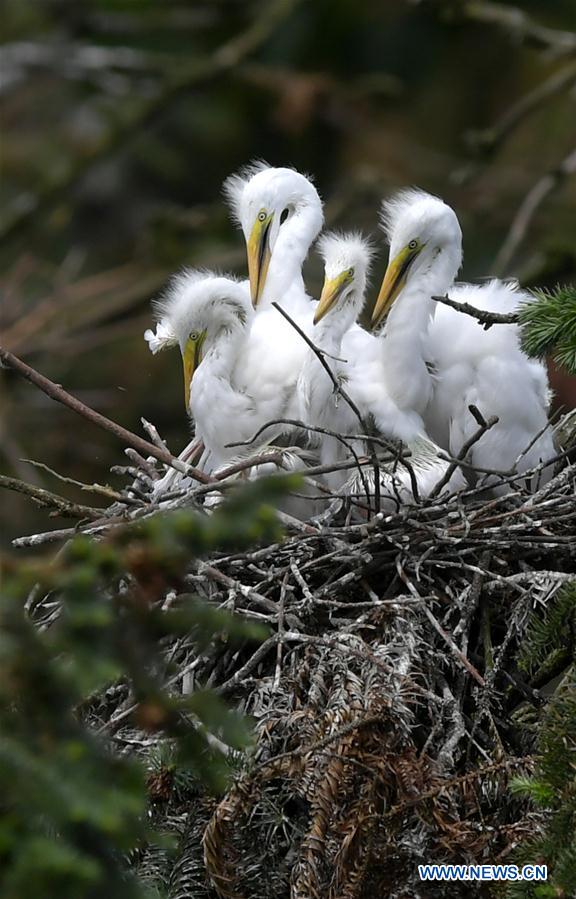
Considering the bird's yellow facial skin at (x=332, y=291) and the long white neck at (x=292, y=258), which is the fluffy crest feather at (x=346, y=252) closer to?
the bird's yellow facial skin at (x=332, y=291)

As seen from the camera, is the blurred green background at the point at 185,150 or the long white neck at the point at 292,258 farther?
the blurred green background at the point at 185,150

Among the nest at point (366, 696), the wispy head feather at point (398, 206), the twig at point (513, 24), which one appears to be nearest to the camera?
the nest at point (366, 696)

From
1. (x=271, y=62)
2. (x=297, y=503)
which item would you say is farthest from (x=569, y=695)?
(x=271, y=62)

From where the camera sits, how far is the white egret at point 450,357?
14.3 ft

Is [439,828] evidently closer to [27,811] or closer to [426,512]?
[426,512]

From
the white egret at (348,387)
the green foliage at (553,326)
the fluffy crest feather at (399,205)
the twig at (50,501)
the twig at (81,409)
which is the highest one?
the fluffy crest feather at (399,205)

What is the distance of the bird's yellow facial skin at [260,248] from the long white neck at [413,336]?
0.52 m

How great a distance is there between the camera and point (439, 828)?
300 centimetres

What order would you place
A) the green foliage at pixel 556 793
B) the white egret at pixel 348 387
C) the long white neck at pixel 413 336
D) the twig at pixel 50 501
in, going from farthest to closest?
the long white neck at pixel 413 336 < the white egret at pixel 348 387 < the twig at pixel 50 501 < the green foliage at pixel 556 793

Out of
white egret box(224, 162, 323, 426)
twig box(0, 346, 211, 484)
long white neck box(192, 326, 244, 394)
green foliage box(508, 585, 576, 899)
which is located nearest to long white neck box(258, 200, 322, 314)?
white egret box(224, 162, 323, 426)

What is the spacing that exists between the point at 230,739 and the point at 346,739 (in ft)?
3.31

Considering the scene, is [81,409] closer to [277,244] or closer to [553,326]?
[553,326]

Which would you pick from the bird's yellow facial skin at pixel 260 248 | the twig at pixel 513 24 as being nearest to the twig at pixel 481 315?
the bird's yellow facial skin at pixel 260 248

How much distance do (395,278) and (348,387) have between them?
16.5 inches
